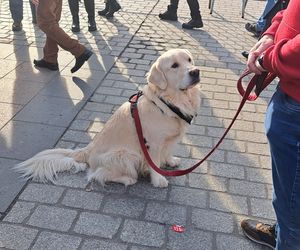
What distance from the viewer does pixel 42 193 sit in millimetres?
3371

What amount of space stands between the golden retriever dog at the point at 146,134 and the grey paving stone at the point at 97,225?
1.44 ft

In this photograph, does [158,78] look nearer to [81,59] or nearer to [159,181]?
[159,181]

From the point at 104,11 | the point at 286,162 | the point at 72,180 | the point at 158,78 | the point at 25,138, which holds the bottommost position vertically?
the point at 104,11

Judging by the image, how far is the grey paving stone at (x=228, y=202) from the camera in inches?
129

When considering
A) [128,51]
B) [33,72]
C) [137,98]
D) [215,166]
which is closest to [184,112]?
[137,98]

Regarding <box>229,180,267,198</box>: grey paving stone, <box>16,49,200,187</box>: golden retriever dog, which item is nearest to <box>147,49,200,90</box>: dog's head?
<box>16,49,200,187</box>: golden retriever dog

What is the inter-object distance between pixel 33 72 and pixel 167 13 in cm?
401

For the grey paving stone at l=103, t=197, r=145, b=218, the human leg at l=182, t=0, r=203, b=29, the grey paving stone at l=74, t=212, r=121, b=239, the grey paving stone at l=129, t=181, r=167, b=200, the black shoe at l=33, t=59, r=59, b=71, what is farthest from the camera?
the human leg at l=182, t=0, r=203, b=29

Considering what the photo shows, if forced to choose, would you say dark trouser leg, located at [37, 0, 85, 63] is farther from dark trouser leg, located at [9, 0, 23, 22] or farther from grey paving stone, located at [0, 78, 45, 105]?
dark trouser leg, located at [9, 0, 23, 22]

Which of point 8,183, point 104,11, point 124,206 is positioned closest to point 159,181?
point 124,206

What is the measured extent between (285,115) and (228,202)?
1609mm

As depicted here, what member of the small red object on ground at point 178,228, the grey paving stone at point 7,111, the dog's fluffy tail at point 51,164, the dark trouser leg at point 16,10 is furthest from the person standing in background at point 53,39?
the small red object on ground at point 178,228

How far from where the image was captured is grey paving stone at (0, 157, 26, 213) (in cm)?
324

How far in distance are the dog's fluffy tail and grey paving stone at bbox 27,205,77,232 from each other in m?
0.40
